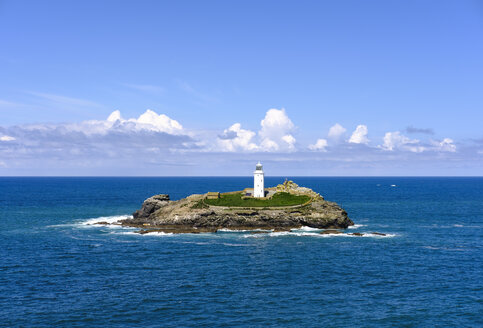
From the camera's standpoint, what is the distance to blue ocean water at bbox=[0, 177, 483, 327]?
40.1m

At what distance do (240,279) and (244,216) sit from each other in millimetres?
38665

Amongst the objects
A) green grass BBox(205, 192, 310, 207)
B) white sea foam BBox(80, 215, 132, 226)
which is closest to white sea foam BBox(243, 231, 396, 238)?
green grass BBox(205, 192, 310, 207)

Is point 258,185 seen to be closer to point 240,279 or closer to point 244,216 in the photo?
point 244,216

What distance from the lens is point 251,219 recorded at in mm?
90500

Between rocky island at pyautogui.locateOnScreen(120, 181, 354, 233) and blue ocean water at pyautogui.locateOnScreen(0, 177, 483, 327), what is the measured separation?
21.9 ft

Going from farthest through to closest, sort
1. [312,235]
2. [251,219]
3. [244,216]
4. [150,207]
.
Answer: [150,207] < [244,216] < [251,219] < [312,235]

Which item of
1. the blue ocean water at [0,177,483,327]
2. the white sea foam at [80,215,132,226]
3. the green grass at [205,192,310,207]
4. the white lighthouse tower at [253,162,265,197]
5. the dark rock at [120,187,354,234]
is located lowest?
the blue ocean water at [0,177,483,327]

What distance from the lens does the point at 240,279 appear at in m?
52.5

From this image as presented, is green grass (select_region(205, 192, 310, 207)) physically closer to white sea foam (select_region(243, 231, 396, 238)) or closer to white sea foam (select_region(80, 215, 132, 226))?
white sea foam (select_region(243, 231, 396, 238))

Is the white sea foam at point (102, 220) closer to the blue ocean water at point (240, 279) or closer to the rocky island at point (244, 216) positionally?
the rocky island at point (244, 216)

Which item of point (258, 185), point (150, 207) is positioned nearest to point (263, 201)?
point (258, 185)

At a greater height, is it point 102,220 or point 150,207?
point 150,207

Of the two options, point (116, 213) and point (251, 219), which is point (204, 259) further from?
point (116, 213)

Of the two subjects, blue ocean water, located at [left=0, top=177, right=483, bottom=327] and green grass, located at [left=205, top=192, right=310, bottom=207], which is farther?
green grass, located at [left=205, top=192, right=310, bottom=207]
